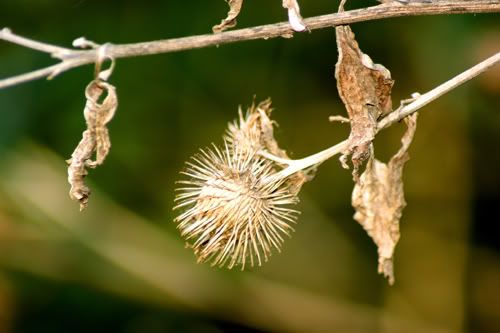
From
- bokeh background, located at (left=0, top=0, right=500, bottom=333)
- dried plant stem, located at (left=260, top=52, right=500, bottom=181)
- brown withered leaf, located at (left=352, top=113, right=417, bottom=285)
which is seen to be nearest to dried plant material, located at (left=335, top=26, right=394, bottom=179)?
dried plant stem, located at (left=260, top=52, right=500, bottom=181)

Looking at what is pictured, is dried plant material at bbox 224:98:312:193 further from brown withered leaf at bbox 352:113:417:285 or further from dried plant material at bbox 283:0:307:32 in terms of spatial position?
dried plant material at bbox 283:0:307:32

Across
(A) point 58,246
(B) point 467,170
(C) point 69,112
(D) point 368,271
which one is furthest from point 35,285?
(B) point 467,170

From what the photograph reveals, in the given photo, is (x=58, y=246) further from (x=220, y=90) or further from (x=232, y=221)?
(x=232, y=221)

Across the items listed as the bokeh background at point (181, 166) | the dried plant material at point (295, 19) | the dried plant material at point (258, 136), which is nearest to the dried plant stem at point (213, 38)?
the dried plant material at point (295, 19)

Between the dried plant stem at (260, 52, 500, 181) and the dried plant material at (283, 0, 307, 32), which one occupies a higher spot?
the dried plant material at (283, 0, 307, 32)

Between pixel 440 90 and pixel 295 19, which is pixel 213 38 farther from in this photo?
pixel 440 90

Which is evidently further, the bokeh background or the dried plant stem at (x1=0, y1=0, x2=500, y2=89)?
the bokeh background
